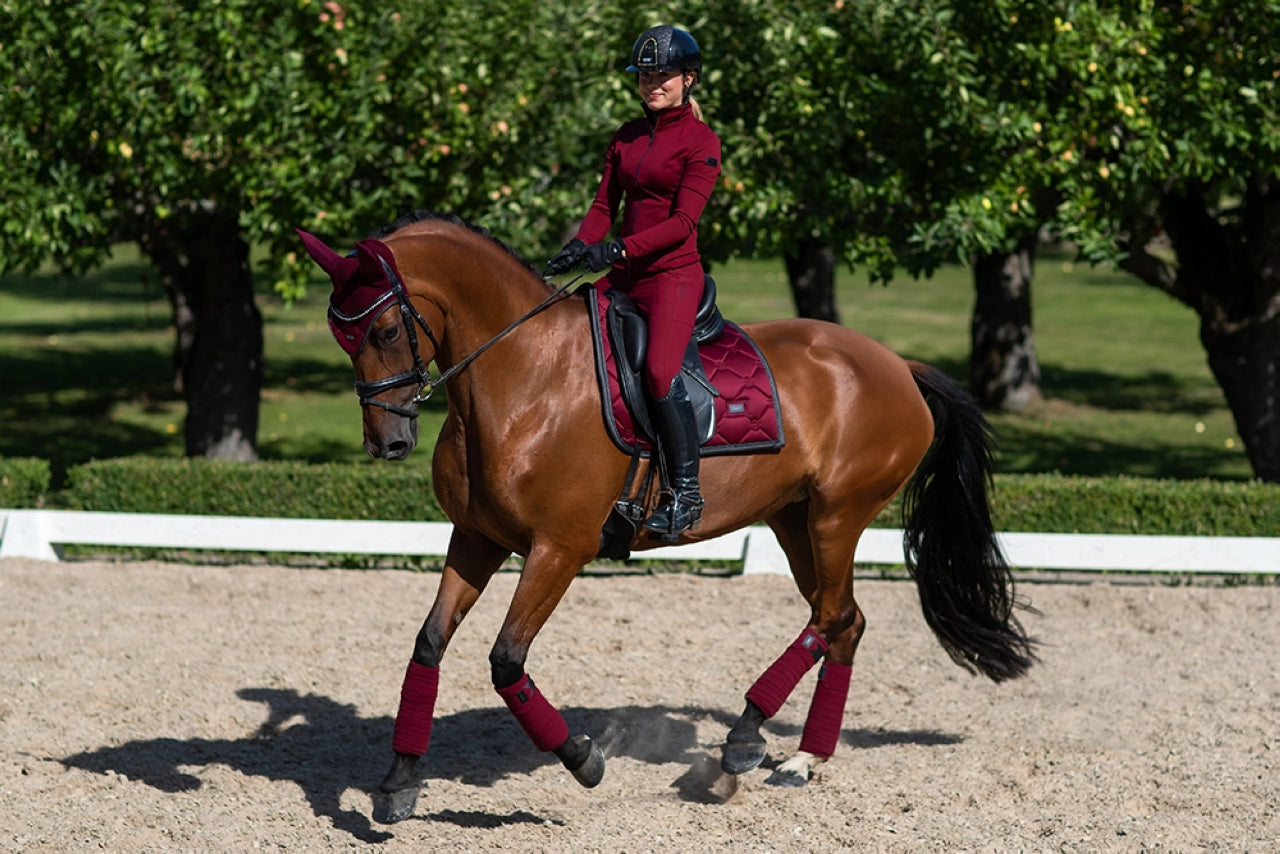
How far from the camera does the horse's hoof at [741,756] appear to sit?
614cm

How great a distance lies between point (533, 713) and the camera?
5.61m

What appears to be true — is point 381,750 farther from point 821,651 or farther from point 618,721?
point 821,651

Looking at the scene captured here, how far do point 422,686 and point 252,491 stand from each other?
6.00 metres

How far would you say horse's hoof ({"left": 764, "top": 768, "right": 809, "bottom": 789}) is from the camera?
21.1ft

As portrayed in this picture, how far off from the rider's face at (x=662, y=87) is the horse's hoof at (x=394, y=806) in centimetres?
299

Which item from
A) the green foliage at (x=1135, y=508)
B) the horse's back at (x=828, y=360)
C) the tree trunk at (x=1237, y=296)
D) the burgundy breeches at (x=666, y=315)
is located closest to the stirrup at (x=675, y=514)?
the burgundy breeches at (x=666, y=315)

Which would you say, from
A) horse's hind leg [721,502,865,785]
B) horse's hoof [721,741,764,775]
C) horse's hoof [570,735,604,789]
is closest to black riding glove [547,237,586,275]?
horse's hind leg [721,502,865,785]

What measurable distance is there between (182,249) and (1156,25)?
9264 millimetres

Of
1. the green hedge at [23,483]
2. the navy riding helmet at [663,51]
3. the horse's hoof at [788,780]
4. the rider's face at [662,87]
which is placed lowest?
the green hedge at [23,483]

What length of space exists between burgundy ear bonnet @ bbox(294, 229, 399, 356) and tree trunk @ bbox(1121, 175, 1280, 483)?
31.1ft

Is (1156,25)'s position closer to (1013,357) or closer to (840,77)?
(840,77)

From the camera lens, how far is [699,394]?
596 cm

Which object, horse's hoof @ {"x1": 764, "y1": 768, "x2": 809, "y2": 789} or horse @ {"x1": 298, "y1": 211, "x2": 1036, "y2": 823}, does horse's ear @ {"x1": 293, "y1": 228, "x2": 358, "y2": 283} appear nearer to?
horse @ {"x1": 298, "y1": 211, "x2": 1036, "y2": 823}

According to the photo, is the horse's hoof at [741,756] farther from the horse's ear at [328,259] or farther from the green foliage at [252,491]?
the green foliage at [252,491]
